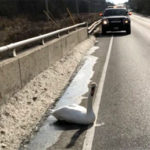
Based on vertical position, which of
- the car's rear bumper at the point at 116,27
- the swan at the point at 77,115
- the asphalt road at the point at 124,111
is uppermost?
the swan at the point at 77,115

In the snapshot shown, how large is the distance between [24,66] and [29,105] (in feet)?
4.19

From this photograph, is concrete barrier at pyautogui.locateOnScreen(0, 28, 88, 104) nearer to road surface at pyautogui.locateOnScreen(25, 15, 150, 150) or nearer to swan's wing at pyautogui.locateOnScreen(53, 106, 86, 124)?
swan's wing at pyautogui.locateOnScreen(53, 106, 86, 124)

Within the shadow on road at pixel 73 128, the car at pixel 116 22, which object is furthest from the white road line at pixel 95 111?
the car at pixel 116 22

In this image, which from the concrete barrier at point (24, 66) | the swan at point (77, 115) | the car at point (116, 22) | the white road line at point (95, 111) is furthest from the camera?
the car at point (116, 22)

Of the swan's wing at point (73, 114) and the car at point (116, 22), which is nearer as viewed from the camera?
the swan's wing at point (73, 114)

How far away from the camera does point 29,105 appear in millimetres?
7168

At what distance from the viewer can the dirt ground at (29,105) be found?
18.5 ft

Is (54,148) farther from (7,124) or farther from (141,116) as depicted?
(141,116)

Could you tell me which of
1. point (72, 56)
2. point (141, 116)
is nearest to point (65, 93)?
point (141, 116)

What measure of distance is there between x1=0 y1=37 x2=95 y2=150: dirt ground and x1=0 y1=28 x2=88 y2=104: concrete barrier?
0.48 ft

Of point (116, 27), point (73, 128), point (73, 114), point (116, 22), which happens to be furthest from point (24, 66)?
point (116, 27)

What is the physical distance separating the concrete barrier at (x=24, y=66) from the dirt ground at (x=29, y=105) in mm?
146

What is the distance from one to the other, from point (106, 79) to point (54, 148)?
5155 mm

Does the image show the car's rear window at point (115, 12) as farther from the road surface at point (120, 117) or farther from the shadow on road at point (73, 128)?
the shadow on road at point (73, 128)
